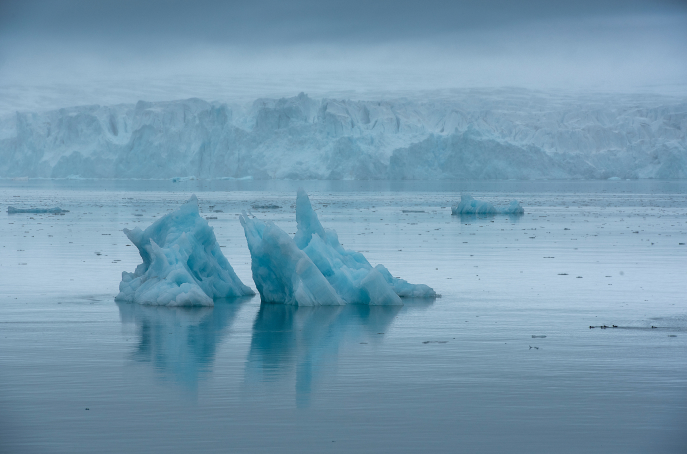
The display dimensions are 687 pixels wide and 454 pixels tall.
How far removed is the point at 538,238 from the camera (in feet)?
74.4

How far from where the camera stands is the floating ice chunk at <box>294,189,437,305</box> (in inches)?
436

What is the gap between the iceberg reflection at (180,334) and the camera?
7312 millimetres

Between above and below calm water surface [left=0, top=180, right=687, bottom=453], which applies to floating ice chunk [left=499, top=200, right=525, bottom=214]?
below

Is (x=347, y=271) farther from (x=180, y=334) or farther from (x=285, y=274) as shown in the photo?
(x=180, y=334)

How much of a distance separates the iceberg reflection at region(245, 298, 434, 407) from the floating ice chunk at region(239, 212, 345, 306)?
145 millimetres

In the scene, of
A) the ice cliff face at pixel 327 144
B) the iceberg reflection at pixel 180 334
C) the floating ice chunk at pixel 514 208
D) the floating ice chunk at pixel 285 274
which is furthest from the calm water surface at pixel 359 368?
the ice cliff face at pixel 327 144

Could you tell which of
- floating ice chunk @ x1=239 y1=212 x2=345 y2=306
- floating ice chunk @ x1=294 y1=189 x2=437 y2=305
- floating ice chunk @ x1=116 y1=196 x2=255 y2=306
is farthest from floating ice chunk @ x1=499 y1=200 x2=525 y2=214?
floating ice chunk @ x1=239 y1=212 x2=345 y2=306

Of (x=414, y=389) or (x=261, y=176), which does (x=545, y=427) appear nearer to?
(x=414, y=389)

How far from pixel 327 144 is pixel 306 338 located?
91.7 m

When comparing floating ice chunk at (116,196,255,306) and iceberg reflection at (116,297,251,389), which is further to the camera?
floating ice chunk at (116,196,255,306)

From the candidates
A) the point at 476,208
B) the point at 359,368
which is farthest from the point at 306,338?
the point at 476,208

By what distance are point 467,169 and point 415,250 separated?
81690 millimetres

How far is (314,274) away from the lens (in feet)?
36.4

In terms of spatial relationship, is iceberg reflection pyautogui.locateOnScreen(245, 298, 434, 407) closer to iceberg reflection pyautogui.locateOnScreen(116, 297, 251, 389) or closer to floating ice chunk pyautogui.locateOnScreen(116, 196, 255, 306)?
iceberg reflection pyautogui.locateOnScreen(116, 297, 251, 389)
